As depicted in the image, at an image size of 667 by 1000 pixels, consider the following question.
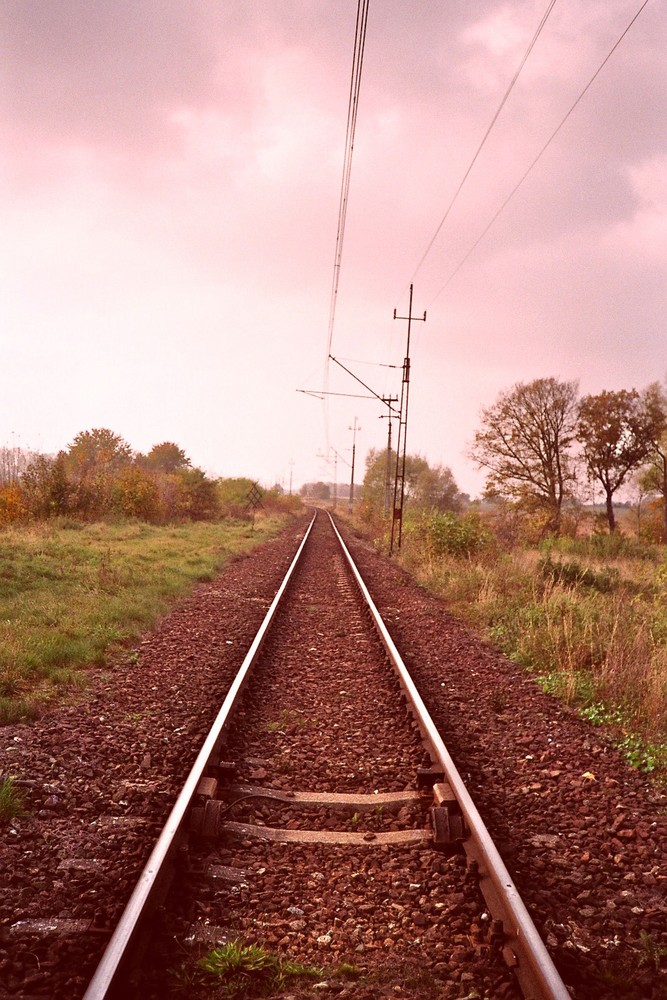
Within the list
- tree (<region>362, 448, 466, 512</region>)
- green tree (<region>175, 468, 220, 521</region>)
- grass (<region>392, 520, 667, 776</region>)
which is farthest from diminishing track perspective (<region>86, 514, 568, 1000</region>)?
tree (<region>362, 448, 466, 512</region>)

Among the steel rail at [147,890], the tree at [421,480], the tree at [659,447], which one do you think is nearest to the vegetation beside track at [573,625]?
the steel rail at [147,890]

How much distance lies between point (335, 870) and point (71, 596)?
8.60 metres

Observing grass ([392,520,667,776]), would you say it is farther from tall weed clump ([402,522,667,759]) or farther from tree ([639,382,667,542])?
tree ([639,382,667,542])

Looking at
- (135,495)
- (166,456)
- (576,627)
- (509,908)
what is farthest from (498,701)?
(166,456)

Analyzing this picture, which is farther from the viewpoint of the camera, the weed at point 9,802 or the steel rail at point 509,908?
the weed at point 9,802

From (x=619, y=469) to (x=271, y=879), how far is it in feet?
151

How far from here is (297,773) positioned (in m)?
4.62

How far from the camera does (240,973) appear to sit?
2617 mm

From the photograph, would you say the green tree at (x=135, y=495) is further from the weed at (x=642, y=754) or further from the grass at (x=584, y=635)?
the weed at (x=642, y=754)

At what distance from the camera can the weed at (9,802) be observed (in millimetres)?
3826

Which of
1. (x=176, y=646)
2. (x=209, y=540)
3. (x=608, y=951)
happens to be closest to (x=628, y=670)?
(x=608, y=951)

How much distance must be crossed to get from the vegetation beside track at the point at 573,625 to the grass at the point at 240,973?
343 cm

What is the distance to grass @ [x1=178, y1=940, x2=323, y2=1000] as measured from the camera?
8.27 feet

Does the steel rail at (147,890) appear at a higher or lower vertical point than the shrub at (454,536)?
lower
